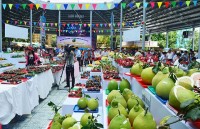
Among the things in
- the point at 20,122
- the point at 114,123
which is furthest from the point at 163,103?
the point at 20,122

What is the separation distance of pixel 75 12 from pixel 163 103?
3599 centimetres

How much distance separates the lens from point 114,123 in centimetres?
135

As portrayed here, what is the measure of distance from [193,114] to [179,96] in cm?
25

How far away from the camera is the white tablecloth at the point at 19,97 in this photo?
14.7 ft

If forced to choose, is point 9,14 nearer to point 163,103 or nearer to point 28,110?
point 28,110

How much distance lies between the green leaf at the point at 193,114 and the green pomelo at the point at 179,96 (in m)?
0.17

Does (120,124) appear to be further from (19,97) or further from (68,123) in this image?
(19,97)

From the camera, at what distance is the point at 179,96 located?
117 centimetres

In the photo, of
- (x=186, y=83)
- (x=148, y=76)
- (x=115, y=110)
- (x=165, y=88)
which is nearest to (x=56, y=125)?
(x=115, y=110)

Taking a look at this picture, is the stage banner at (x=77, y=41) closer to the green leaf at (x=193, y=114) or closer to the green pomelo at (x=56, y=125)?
the green pomelo at (x=56, y=125)

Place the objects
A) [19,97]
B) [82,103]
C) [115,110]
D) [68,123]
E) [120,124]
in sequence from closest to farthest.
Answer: [120,124] → [115,110] → [68,123] → [82,103] → [19,97]

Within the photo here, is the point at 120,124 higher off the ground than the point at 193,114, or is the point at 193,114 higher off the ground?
the point at 193,114

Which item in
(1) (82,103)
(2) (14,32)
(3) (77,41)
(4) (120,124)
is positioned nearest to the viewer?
(4) (120,124)

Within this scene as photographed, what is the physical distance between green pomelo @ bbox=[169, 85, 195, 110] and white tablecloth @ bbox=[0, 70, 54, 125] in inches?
146
